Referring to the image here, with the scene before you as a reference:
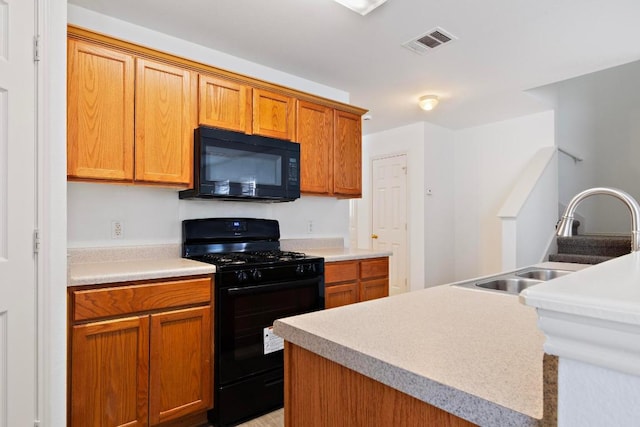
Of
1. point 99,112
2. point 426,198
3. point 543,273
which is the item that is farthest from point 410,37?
point 426,198

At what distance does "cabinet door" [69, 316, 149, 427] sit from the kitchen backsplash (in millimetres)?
710

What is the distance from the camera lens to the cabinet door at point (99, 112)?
6.40 feet

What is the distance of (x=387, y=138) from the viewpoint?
16.8 ft

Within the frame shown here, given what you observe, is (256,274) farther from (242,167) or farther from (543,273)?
(543,273)

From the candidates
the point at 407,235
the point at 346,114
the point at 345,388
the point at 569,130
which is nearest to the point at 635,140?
the point at 569,130

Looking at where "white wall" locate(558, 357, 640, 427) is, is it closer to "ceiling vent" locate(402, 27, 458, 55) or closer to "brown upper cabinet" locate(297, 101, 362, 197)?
"ceiling vent" locate(402, 27, 458, 55)

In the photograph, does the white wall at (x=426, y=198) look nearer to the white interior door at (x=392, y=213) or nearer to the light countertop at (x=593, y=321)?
the white interior door at (x=392, y=213)

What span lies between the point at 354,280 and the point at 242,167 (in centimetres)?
123

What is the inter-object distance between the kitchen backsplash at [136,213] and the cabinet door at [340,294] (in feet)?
2.20

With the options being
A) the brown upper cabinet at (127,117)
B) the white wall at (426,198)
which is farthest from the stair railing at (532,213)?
the brown upper cabinet at (127,117)

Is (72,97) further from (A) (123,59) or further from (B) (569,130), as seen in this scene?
(B) (569,130)

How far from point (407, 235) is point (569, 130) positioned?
2.46 meters

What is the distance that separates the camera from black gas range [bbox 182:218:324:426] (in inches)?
81.7

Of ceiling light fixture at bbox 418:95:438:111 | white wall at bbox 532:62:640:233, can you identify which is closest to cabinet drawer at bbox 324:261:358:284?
ceiling light fixture at bbox 418:95:438:111
